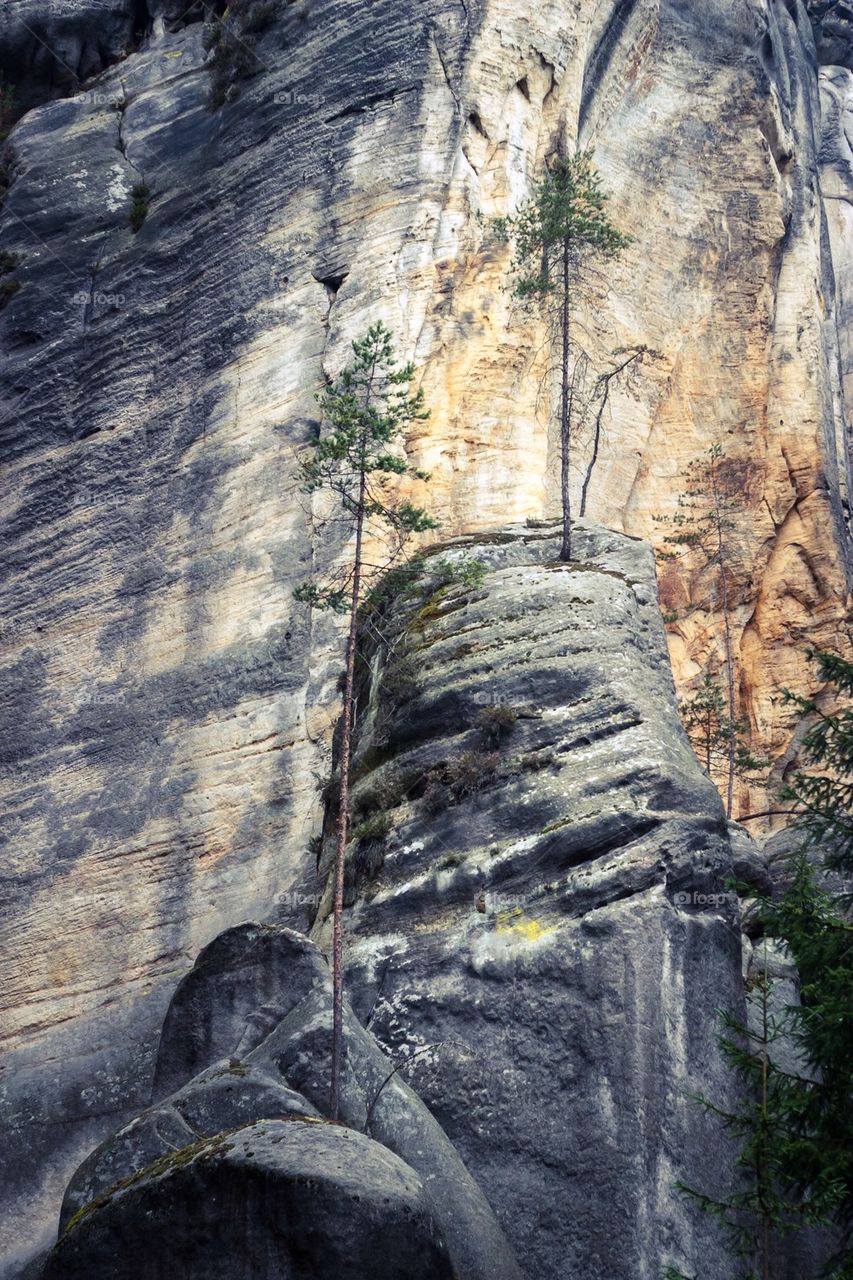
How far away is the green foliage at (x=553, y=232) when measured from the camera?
27.9 m

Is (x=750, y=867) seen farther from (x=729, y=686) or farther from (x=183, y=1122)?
(x=729, y=686)

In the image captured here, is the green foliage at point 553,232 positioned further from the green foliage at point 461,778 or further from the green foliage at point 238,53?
the green foliage at point 461,778

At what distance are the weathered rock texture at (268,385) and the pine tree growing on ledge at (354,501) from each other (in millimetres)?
1004

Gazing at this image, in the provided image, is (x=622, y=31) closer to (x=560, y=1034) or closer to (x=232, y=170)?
(x=232, y=170)

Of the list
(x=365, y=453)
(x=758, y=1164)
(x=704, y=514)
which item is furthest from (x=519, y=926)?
(x=704, y=514)

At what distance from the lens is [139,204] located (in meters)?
33.7

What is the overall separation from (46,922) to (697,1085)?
12188 millimetres

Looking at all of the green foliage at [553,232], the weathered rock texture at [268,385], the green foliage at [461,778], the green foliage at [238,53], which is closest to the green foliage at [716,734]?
the weathered rock texture at [268,385]

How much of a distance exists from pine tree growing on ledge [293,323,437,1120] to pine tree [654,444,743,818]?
809 centimetres

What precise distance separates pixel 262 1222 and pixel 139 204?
2487cm

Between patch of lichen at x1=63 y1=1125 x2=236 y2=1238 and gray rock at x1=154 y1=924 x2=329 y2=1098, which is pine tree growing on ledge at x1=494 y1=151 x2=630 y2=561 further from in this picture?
patch of lichen at x1=63 y1=1125 x2=236 y2=1238

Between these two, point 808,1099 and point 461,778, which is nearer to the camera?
point 808,1099

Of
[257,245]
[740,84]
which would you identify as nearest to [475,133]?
[257,245]

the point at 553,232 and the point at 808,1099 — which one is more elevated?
the point at 553,232
